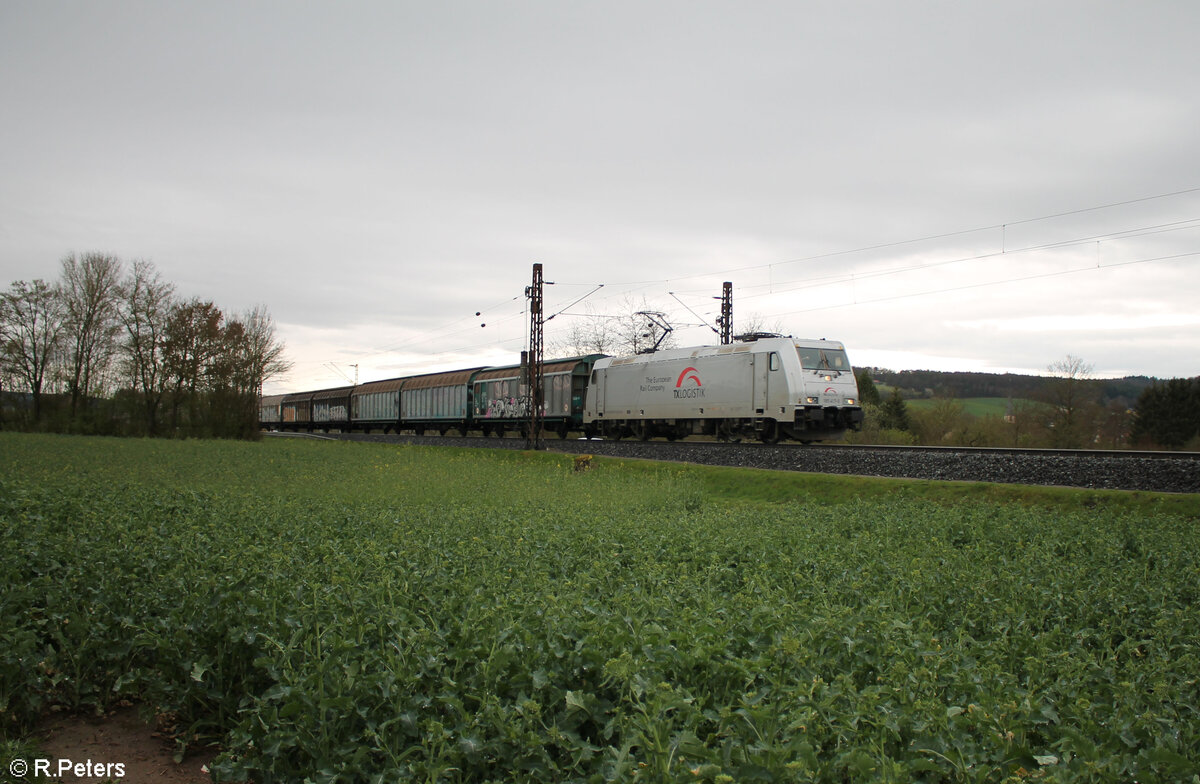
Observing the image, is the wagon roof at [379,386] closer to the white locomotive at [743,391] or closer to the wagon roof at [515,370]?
the wagon roof at [515,370]

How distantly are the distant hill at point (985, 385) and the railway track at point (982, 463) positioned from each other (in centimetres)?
3038

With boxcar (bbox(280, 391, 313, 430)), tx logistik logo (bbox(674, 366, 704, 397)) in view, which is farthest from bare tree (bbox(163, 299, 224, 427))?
tx logistik logo (bbox(674, 366, 704, 397))

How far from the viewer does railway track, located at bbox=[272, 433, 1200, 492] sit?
1467cm

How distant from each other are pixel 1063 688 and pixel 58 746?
609cm

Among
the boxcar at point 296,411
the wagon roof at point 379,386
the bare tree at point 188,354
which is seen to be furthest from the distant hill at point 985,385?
the boxcar at point 296,411

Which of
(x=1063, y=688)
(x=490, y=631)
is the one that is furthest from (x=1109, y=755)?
(x=490, y=631)

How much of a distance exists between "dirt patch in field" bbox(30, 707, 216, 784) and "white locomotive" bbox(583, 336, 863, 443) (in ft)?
69.1

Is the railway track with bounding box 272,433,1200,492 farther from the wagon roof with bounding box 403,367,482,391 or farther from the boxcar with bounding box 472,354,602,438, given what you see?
the wagon roof with bounding box 403,367,482,391

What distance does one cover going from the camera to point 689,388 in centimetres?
2870

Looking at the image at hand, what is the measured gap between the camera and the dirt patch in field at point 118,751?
15.1 ft

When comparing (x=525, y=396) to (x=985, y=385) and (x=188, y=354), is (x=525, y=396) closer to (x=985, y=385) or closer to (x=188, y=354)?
(x=188, y=354)

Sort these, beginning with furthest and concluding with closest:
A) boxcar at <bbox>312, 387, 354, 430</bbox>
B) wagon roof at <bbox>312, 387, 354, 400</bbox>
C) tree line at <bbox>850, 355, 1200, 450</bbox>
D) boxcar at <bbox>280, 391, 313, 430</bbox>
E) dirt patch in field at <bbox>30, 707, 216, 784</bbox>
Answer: boxcar at <bbox>280, 391, 313, 430</bbox>
wagon roof at <bbox>312, 387, 354, 400</bbox>
boxcar at <bbox>312, 387, 354, 430</bbox>
tree line at <bbox>850, 355, 1200, 450</bbox>
dirt patch in field at <bbox>30, 707, 216, 784</bbox>

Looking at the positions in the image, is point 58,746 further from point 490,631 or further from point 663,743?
point 663,743

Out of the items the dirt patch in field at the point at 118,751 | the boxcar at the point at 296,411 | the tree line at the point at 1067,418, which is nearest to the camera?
the dirt patch in field at the point at 118,751
